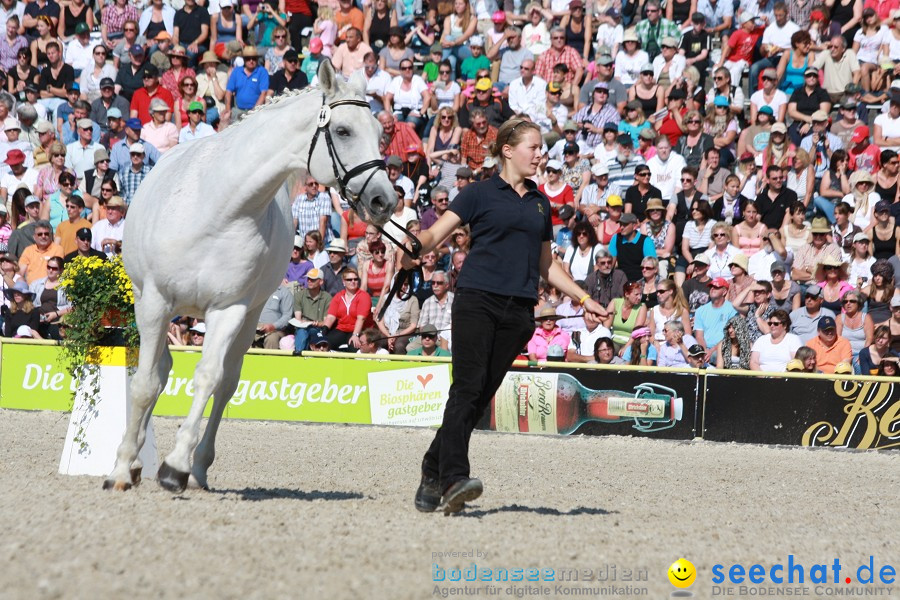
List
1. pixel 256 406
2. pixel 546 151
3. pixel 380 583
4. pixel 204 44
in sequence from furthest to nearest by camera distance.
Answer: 1. pixel 204 44
2. pixel 546 151
3. pixel 256 406
4. pixel 380 583

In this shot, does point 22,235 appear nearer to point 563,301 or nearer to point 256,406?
point 256,406

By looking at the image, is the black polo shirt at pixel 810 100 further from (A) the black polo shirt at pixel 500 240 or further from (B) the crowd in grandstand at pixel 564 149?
(A) the black polo shirt at pixel 500 240

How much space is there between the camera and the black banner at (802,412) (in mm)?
14109

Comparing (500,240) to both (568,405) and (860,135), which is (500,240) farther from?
(860,135)

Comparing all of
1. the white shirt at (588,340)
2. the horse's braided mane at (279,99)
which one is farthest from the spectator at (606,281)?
the horse's braided mane at (279,99)

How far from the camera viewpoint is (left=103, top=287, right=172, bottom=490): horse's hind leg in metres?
7.65

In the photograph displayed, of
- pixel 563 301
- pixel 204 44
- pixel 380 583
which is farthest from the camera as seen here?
pixel 204 44

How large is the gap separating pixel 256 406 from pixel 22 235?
536cm

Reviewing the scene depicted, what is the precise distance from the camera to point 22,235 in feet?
59.8

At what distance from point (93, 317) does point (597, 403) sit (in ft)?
23.7

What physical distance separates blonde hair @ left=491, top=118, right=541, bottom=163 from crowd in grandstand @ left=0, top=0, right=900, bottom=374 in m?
7.34

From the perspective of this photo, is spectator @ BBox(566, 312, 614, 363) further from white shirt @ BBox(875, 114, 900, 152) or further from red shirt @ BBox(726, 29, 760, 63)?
red shirt @ BBox(726, 29, 760, 63)

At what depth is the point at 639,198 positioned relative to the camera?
17.6m

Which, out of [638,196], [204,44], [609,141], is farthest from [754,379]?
[204,44]
